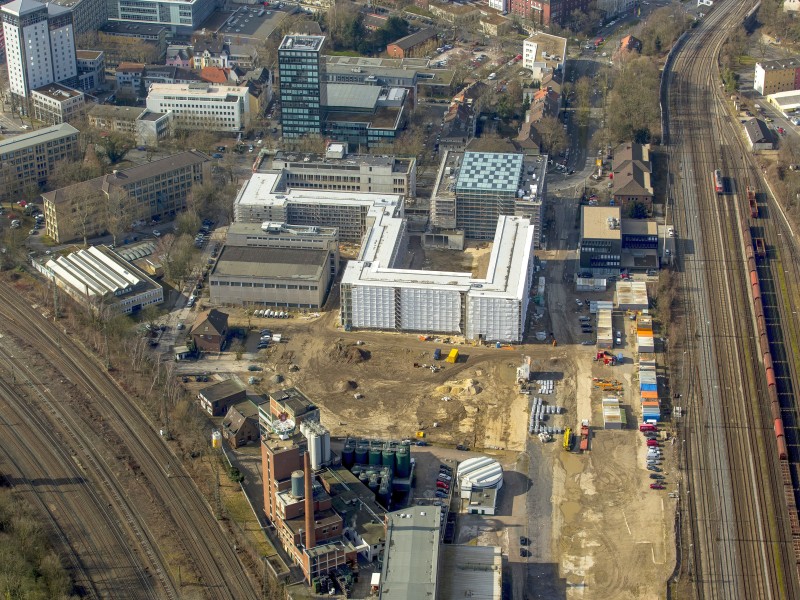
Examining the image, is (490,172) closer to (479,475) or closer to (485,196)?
(485,196)

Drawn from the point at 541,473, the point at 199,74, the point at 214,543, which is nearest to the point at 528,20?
the point at 199,74

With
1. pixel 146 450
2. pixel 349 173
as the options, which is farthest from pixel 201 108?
pixel 146 450

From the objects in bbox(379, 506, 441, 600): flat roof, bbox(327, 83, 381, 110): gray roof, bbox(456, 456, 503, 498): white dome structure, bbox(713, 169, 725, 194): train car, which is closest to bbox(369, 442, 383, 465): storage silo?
bbox(456, 456, 503, 498): white dome structure

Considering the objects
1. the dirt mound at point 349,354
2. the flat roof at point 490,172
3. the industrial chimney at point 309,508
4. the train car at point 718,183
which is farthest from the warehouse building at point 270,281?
the train car at point 718,183

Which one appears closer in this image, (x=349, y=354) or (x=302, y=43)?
(x=349, y=354)

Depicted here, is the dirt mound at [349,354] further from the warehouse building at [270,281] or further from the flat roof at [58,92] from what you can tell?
the flat roof at [58,92]

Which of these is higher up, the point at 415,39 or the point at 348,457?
the point at 415,39

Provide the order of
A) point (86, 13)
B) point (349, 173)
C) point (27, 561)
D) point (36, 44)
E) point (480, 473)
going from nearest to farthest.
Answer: point (27, 561) < point (480, 473) < point (349, 173) < point (36, 44) < point (86, 13)
